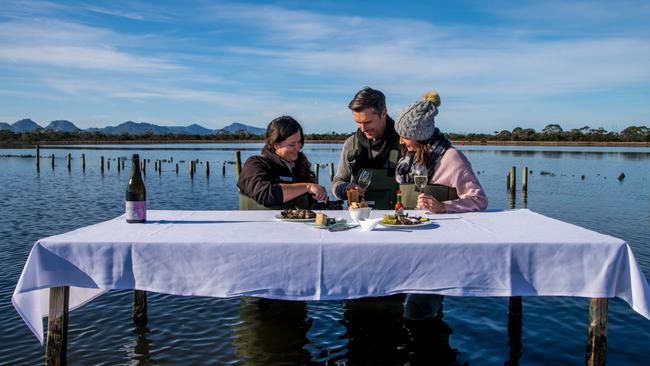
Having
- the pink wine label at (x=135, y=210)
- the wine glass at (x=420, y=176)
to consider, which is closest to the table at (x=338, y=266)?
the pink wine label at (x=135, y=210)

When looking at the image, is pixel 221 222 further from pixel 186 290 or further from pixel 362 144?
pixel 362 144

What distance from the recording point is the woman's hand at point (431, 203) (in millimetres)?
3887

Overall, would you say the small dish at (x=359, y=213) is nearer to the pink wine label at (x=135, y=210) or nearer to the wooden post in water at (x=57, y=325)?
the pink wine label at (x=135, y=210)

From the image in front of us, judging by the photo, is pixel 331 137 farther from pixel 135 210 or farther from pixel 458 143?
pixel 135 210

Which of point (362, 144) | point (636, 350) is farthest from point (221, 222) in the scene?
point (636, 350)

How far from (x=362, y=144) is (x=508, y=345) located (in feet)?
7.32

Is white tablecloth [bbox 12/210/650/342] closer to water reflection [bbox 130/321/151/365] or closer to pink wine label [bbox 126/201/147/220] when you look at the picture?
pink wine label [bbox 126/201/147/220]

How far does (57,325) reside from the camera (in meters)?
3.16

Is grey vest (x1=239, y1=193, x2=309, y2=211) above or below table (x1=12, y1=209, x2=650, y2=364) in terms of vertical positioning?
above

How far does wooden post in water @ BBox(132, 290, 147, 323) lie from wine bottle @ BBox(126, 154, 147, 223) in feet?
6.08

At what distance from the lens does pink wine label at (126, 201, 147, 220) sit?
3492 millimetres

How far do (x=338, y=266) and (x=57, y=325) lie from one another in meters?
1.72

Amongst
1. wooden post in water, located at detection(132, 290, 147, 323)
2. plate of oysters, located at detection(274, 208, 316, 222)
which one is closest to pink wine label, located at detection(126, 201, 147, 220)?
plate of oysters, located at detection(274, 208, 316, 222)

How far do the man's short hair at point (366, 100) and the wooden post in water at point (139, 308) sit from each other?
270cm
